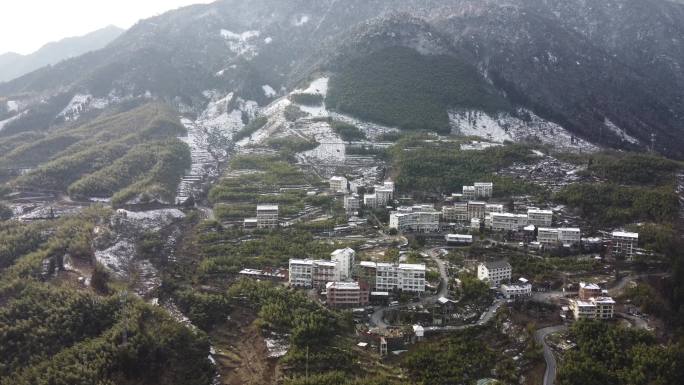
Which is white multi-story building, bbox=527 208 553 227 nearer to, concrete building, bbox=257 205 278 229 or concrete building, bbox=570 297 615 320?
concrete building, bbox=570 297 615 320

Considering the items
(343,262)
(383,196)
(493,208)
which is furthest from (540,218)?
(343,262)

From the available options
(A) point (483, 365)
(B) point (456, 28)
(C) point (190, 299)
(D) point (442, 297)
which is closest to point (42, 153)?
(C) point (190, 299)

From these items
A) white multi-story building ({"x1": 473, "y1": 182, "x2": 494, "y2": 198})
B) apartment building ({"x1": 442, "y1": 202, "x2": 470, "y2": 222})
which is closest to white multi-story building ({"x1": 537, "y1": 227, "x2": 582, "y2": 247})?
apartment building ({"x1": 442, "y1": 202, "x2": 470, "y2": 222})

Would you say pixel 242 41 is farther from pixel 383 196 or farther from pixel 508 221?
pixel 508 221

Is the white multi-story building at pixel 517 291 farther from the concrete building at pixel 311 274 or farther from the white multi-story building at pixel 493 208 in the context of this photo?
the white multi-story building at pixel 493 208

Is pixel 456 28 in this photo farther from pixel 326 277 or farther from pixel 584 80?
pixel 326 277
